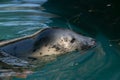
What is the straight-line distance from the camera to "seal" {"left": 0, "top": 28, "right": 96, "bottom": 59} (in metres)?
6.32

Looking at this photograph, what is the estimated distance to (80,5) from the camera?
9.72 m

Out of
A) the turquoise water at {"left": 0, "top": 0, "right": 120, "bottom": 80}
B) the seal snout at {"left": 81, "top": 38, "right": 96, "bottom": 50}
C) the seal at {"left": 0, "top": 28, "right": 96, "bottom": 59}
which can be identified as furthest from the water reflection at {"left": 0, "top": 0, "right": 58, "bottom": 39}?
the seal snout at {"left": 81, "top": 38, "right": 96, "bottom": 50}

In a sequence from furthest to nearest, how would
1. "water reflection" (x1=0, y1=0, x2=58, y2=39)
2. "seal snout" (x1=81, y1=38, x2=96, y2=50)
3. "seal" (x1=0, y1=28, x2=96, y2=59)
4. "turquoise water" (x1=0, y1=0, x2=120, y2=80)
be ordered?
"water reflection" (x1=0, y1=0, x2=58, y2=39), "seal snout" (x1=81, y1=38, x2=96, y2=50), "seal" (x1=0, y1=28, x2=96, y2=59), "turquoise water" (x1=0, y1=0, x2=120, y2=80)

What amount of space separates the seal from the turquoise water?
0.46 feet

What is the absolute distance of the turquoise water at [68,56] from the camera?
5.90m

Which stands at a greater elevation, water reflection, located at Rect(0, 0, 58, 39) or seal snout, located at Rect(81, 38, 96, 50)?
seal snout, located at Rect(81, 38, 96, 50)

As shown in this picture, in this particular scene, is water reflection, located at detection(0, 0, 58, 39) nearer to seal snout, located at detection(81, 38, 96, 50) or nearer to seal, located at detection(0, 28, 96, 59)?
seal, located at detection(0, 28, 96, 59)

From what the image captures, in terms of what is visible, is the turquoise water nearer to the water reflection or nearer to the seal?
the water reflection

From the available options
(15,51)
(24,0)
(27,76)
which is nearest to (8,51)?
(15,51)

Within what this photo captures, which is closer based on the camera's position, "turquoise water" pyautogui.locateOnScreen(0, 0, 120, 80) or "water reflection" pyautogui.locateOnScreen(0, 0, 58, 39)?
"turquoise water" pyautogui.locateOnScreen(0, 0, 120, 80)

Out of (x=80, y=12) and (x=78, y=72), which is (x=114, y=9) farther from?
(x=78, y=72)

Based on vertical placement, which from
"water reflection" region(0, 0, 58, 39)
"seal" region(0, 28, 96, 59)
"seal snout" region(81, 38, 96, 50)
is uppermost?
"seal" region(0, 28, 96, 59)

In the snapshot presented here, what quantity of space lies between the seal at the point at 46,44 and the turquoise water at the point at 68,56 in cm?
14

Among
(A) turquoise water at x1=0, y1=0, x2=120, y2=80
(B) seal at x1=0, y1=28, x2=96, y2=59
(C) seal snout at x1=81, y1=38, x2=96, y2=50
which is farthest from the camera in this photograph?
(C) seal snout at x1=81, y1=38, x2=96, y2=50
